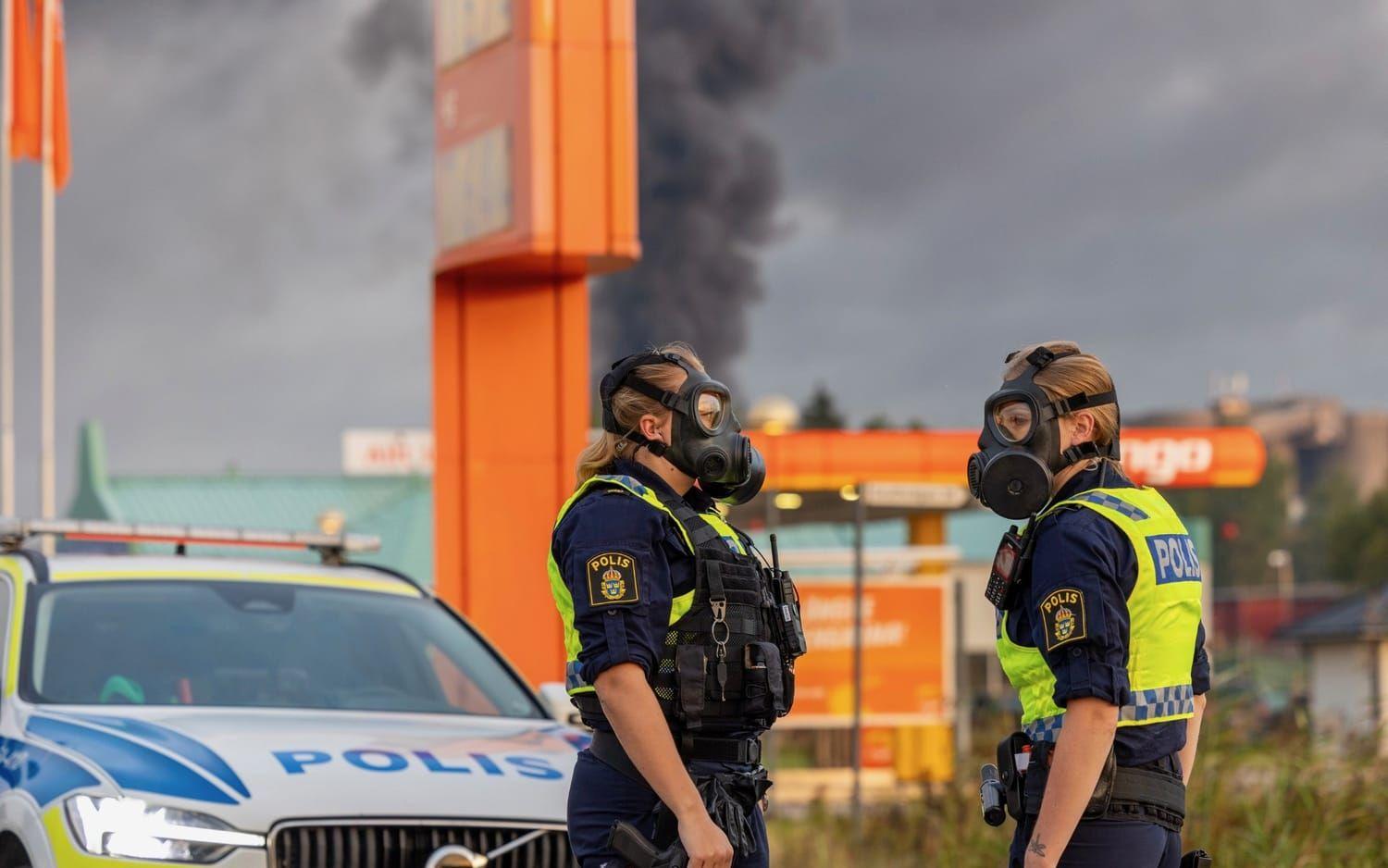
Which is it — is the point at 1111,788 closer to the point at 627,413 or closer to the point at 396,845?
the point at 627,413

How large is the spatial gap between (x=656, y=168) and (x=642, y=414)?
53.6 m

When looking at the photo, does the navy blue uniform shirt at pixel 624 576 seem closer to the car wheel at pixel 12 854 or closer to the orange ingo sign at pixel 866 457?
the car wheel at pixel 12 854

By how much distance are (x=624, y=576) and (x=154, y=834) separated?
161 centimetres

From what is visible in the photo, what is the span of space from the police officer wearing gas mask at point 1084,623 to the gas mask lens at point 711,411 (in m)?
0.57

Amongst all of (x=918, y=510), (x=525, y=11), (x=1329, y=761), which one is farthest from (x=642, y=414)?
(x=918, y=510)

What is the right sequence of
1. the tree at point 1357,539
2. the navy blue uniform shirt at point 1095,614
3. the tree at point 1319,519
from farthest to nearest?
the tree at point 1319,519 → the tree at point 1357,539 → the navy blue uniform shirt at point 1095,614

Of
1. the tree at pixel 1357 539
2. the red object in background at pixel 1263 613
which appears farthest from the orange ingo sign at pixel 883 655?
the tree at pixel 1357 539

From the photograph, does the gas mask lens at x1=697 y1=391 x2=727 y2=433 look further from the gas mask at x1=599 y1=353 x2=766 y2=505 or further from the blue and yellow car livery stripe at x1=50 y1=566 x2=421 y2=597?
the blue and yellow car livery stripe at x1=50 y1=566 x2=421 y2=597

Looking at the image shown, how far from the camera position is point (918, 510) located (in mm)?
27328

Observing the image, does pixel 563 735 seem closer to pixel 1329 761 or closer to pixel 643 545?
pixel 643 545

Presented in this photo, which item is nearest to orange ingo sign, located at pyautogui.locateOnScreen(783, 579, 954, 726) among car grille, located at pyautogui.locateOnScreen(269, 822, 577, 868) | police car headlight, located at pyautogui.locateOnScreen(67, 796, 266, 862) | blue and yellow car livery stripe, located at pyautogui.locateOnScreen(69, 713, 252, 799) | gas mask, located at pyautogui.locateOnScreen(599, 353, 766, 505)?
blue and yellow car livery stripe, located at pyautogui.locateOnScreen(69, 713, 252, 799)

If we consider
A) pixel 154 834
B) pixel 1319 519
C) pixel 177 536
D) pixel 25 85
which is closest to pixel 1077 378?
pixel 154 834

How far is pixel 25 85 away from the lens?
82.4 feet

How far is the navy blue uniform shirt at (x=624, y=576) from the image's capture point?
4.05 m
